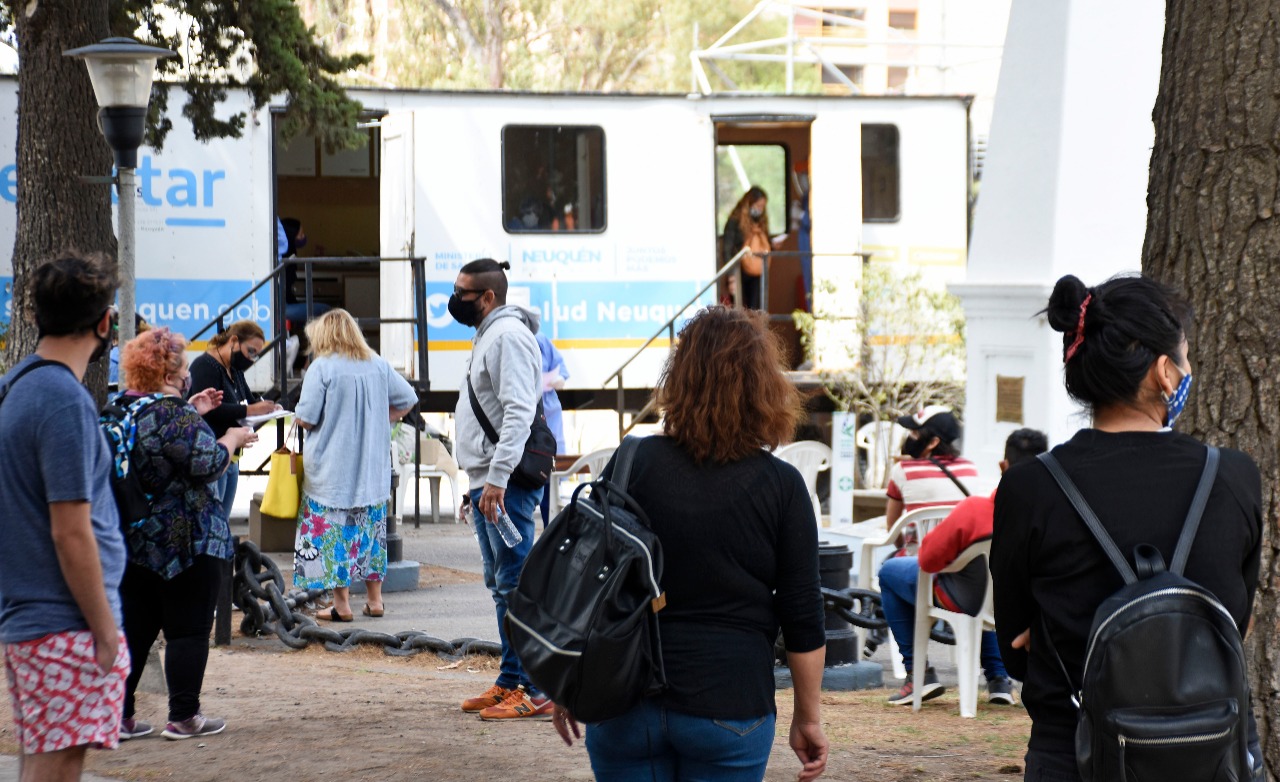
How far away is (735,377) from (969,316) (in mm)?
7263

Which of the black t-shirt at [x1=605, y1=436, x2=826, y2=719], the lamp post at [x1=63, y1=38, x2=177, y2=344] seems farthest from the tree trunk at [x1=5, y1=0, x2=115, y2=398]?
the black t-shirt at [x1=605, y1=436, x2=826, y2=719]

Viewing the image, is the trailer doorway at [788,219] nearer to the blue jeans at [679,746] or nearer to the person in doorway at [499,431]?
the person in doorway at [499,431]

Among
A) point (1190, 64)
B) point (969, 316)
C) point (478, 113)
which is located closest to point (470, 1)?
point (478, 113)

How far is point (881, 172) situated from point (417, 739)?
10.8 meters

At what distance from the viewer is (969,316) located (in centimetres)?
1004

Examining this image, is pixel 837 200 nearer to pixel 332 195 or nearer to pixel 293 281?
pixel 293 281

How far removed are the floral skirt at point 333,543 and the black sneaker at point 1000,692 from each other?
3.50 m

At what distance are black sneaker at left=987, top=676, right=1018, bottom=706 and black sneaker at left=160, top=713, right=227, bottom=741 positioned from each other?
3.20 metres

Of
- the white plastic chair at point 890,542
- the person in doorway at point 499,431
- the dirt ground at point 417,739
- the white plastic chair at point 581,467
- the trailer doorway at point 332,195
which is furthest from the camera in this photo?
the trailer doorway at point 332,195

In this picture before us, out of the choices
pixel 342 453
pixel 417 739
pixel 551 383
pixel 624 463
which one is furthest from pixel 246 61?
pixel 624 463

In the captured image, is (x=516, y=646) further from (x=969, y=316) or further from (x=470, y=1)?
(x=470, y=1)

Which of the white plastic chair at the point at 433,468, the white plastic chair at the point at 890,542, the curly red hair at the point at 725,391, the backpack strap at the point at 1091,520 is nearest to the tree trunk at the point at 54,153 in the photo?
the white plastic chair at the point at 433,468

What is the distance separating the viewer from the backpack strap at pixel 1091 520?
7.84 ft

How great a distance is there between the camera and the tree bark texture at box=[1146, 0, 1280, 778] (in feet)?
12.3
